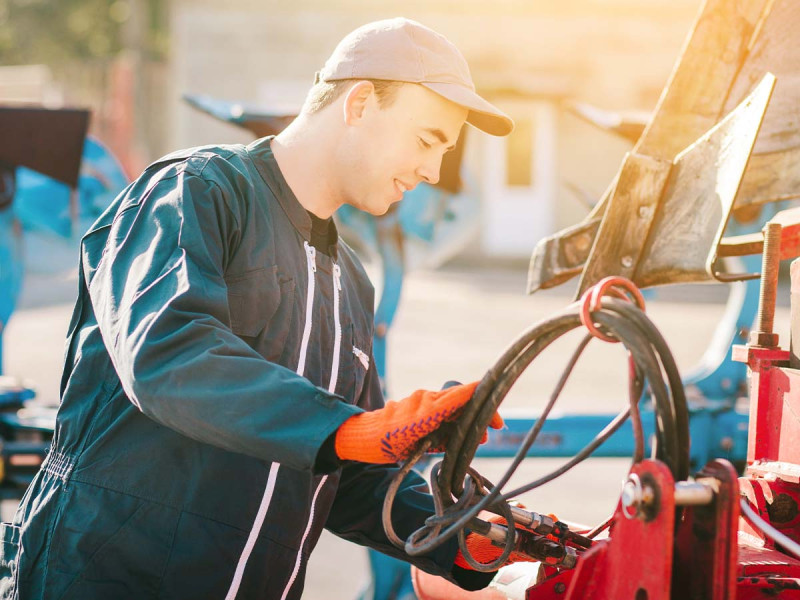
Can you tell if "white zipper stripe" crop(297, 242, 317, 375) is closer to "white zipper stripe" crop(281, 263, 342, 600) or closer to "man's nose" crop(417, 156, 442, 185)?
"white zipper stripe" crop(281, 263, 342, 600)

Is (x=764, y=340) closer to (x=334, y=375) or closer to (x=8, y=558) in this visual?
(x=334, y=375)

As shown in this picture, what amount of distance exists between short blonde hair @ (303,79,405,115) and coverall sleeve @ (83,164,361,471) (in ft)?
1.39

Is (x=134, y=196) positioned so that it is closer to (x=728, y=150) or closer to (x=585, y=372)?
(x=728, y=150)

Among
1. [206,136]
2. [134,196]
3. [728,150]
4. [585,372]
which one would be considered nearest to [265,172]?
[134,196]

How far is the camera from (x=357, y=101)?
70.0 inches

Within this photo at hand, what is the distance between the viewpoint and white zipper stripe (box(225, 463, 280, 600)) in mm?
1755

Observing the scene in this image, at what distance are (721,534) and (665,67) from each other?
1483 centimetres

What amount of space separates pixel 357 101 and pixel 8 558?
1.06 metres

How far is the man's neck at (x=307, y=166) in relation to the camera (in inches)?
73.1

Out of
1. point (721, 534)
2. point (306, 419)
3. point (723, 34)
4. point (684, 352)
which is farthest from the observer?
point (684, 352)

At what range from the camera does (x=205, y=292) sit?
1509mm

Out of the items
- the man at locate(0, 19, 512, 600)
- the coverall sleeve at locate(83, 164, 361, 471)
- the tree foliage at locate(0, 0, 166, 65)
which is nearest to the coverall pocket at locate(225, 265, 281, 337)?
the man at locate(0, 19, 512, 600)

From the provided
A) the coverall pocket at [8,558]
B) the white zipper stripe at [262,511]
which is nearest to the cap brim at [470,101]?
the white zipper stripe at [262,511]

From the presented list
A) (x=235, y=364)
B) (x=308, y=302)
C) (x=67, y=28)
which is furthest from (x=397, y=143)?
(x=67, y=28)
